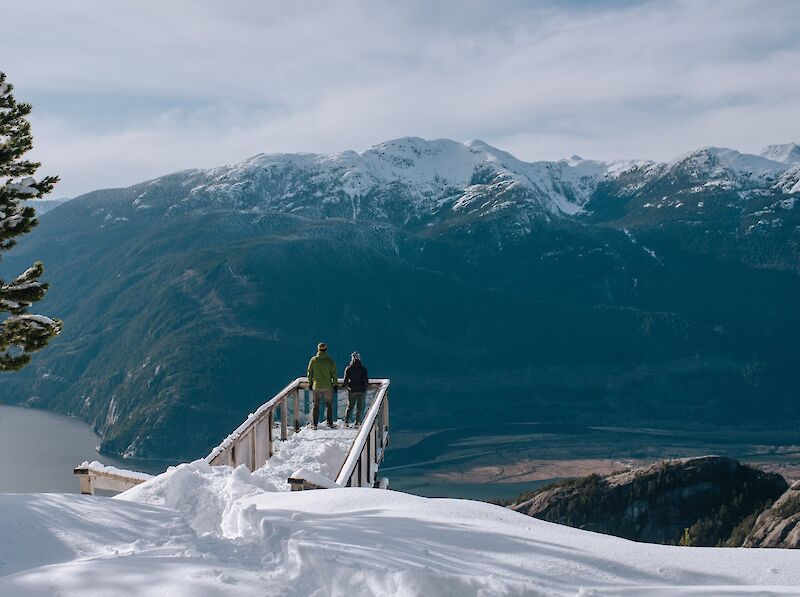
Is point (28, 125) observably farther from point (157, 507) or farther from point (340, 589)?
point (340, 589)

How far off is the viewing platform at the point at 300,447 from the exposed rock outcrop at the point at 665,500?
236ft

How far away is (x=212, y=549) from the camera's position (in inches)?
301

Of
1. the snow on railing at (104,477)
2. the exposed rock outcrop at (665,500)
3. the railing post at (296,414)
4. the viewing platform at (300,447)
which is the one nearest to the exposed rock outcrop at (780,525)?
the exposed rock outcrop at (665,500)

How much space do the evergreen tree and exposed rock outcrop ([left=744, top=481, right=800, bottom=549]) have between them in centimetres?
6030

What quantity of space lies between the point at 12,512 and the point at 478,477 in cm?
18924

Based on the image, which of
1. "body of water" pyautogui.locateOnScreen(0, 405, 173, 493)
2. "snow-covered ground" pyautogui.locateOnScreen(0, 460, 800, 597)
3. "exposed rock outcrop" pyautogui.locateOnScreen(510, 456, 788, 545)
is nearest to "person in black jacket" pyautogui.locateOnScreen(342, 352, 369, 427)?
"snow-covered ground" pyautogui.locateOnScreen(0, 460, 800, 597)

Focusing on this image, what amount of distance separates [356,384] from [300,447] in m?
3.05

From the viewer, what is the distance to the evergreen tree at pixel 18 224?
14.8 meters

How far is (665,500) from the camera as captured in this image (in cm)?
9150

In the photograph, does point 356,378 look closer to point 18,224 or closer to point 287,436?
point 287,436

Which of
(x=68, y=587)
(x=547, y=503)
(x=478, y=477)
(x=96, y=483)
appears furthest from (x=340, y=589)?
(x=478, y=477)

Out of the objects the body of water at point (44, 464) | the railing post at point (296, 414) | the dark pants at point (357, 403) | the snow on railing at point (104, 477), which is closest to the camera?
the snow on railing at point (104, 477)

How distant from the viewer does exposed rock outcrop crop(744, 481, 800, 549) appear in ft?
203

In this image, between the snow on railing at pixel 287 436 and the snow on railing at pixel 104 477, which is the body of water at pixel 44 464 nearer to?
the snow on railing at pixel 287 436
